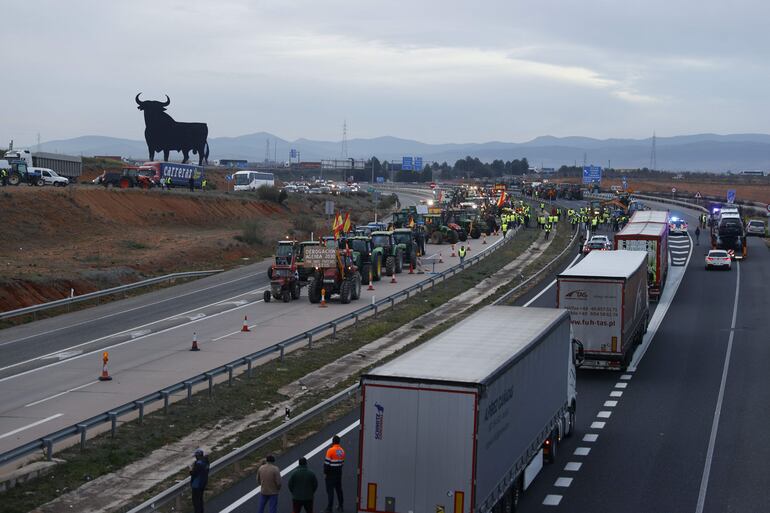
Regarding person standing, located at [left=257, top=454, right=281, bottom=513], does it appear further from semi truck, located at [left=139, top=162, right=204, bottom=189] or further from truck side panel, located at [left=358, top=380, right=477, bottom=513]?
semi truck, located at [left=139, top=162, right=204, bottom=189]

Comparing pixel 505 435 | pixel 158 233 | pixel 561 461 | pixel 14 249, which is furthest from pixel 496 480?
pixel 158 233

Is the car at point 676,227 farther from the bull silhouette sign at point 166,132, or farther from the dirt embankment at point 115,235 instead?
the bull silhouette sign at point 166,132

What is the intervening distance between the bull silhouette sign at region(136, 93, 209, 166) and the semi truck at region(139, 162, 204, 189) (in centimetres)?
523

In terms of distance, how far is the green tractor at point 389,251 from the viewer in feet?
178

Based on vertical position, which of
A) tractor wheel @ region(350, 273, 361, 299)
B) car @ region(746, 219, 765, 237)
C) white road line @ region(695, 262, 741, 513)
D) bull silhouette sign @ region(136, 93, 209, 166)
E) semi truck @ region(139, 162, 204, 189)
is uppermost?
bull silhouette sign @ region(136, 93, 209, 166)

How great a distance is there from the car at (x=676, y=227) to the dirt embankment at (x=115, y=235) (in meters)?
27.2

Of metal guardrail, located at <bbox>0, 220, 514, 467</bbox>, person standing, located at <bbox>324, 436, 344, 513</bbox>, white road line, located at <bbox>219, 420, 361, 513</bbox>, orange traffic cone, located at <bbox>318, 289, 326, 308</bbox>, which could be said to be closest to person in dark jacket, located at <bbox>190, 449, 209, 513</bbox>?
white road line, located at <bbox>219, 420, 361, 513</bbox>

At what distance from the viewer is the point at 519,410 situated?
17.1 metres

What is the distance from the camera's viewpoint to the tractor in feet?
144

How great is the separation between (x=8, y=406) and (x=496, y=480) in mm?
14988

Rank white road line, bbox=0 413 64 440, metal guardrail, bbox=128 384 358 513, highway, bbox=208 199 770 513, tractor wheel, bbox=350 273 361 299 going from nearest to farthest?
metal guardrail, bbox=128 384 358 513, highway, bbox=208 199 770 513, white road line, bbox=0 413 64 440, tractor wheel, bbox=350 273 361 299

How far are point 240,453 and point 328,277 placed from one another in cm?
2462

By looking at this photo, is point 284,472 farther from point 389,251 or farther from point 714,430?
point 389,251

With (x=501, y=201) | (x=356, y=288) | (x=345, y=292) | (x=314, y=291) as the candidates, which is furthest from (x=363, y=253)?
(x=501, y=201)
